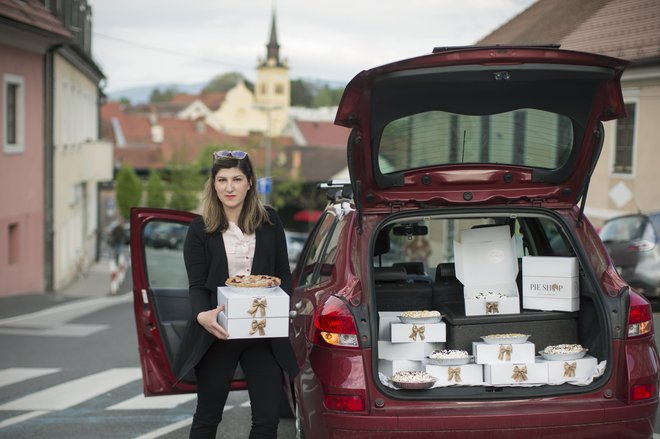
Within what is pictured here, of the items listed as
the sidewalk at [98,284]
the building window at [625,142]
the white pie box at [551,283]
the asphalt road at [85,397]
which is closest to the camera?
the white pie box at [551,283]

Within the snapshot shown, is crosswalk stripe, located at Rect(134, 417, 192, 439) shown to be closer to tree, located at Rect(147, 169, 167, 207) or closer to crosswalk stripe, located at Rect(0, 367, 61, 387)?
crosswalk stripe, located at Rect(0, 367, 61, 387)

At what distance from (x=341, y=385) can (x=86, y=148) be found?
3371cm

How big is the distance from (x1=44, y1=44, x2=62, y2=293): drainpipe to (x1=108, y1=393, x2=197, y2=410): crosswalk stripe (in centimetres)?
1901

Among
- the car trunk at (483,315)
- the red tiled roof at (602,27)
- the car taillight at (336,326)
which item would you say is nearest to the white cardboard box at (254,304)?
the car taillight at (336,326)

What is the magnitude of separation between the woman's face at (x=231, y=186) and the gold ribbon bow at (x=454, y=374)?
1.35 metres

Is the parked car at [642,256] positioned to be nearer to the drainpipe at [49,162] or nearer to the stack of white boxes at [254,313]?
the stack of white boxes at [254,313]

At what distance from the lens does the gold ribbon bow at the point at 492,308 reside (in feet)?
17.5

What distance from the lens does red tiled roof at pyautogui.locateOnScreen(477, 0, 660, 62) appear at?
2358cm

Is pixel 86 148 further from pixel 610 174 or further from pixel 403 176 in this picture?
pixel 403 176

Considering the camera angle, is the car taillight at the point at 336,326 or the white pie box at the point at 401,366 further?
the white pie box at the point at 401,366

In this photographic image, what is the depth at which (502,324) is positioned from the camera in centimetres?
525

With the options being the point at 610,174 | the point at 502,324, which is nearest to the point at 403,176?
the point at 502,324

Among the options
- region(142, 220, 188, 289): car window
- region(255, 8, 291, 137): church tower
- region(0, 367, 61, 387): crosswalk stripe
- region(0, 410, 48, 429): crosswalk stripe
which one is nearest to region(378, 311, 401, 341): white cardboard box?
region(0, 410, 48, 429): crosswalk stripe

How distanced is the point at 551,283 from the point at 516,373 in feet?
2.24
